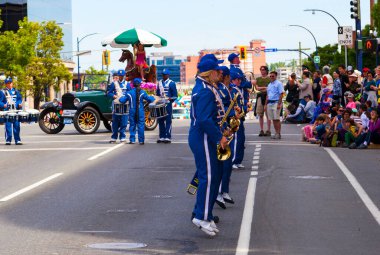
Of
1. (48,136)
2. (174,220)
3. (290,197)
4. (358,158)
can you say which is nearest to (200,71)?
(174,220)

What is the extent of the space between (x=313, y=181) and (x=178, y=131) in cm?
1668

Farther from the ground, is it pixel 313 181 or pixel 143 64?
pixel 143 64

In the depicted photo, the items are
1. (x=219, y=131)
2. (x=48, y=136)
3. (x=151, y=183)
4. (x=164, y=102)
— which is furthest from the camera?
(x=48, y=136)

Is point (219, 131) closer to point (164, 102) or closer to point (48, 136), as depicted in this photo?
point (164, 102)

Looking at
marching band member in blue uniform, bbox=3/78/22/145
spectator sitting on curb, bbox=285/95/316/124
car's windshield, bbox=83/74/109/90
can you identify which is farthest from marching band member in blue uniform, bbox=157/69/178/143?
spectator sitting on curb, bbox=285/95/316/124

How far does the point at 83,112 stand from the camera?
109 feet

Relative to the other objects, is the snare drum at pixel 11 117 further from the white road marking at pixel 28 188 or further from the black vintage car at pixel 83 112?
the white road marking at pixel 28 188

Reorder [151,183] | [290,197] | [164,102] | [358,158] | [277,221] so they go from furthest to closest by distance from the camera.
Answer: [164,102] → [358,158] → [151,183] → [290,197] → [277,221]

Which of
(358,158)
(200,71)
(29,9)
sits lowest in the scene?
(358,158)

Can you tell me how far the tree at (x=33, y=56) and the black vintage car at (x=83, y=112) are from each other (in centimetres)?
4395

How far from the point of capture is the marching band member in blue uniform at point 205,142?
11.0 m

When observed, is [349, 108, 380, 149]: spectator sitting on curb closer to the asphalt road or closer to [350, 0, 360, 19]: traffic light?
the asphalt road

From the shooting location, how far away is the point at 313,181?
17.2 m

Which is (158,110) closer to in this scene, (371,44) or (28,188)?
(28,188)
